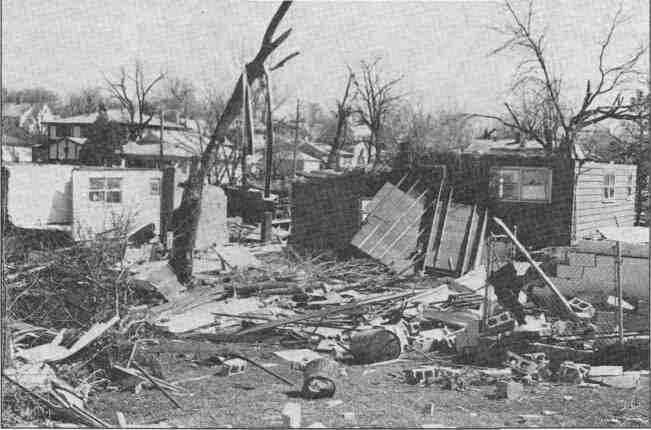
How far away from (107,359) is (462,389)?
4.83 m

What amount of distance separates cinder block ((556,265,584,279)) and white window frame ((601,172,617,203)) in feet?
25.2

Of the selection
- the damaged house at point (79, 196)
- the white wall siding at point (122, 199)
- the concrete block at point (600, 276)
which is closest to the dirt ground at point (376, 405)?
the concrete block at point (600, 276)

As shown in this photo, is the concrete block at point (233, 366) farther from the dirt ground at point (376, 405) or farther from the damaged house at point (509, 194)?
the damaged house at point (509, 194)

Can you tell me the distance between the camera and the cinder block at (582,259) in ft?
47.7

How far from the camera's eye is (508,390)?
29.3 ft

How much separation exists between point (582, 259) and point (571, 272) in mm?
356

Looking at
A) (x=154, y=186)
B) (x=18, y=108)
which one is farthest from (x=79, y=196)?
(x=18, y=108)

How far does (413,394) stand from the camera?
921 cm

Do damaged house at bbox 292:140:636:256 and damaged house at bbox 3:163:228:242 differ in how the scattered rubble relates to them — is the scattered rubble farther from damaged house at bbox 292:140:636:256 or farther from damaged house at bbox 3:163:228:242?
damaged house at bbox 3:163:228:242

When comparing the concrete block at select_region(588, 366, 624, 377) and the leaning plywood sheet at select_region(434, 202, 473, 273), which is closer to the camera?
the concrete block at select_region(588, 366, 624, 377)

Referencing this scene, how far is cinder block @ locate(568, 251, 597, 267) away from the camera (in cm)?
1453

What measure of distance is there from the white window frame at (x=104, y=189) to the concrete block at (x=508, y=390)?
19659 mm

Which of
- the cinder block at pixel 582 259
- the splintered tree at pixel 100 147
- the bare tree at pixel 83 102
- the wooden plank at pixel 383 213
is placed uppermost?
the bare tree at pixel 83 102

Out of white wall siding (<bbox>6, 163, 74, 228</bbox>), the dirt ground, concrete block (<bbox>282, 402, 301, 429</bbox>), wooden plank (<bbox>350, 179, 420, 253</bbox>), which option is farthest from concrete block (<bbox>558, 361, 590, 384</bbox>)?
white wall siding (<bbox>6, 163, 74, 228</bbox>)
